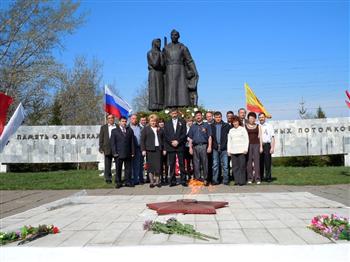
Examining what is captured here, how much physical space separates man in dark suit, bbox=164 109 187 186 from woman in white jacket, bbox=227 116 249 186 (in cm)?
119

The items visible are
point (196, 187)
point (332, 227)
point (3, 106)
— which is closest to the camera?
point (332, 227)

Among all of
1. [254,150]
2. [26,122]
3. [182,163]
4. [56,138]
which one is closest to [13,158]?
[56,138]

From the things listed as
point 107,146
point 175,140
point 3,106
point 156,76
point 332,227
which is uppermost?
point 156,76

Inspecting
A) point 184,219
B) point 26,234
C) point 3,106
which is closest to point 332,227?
point 184,219

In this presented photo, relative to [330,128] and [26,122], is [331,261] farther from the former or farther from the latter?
[26,122]

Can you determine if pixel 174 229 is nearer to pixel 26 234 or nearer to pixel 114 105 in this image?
pixel 26 234

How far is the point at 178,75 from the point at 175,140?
136 inches

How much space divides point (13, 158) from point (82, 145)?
2.98 meters

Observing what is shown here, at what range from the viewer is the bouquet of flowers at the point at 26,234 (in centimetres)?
450

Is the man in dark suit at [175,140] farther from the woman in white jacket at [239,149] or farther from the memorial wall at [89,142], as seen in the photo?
the memorial wall at [89,142]

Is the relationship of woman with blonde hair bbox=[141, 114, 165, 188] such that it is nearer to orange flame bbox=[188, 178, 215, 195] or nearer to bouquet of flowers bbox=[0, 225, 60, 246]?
orange flame bbox=[188, 178, 215, 195]

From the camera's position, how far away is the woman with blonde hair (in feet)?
32.7

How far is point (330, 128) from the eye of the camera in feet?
55.7

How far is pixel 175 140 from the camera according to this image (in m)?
9.77
